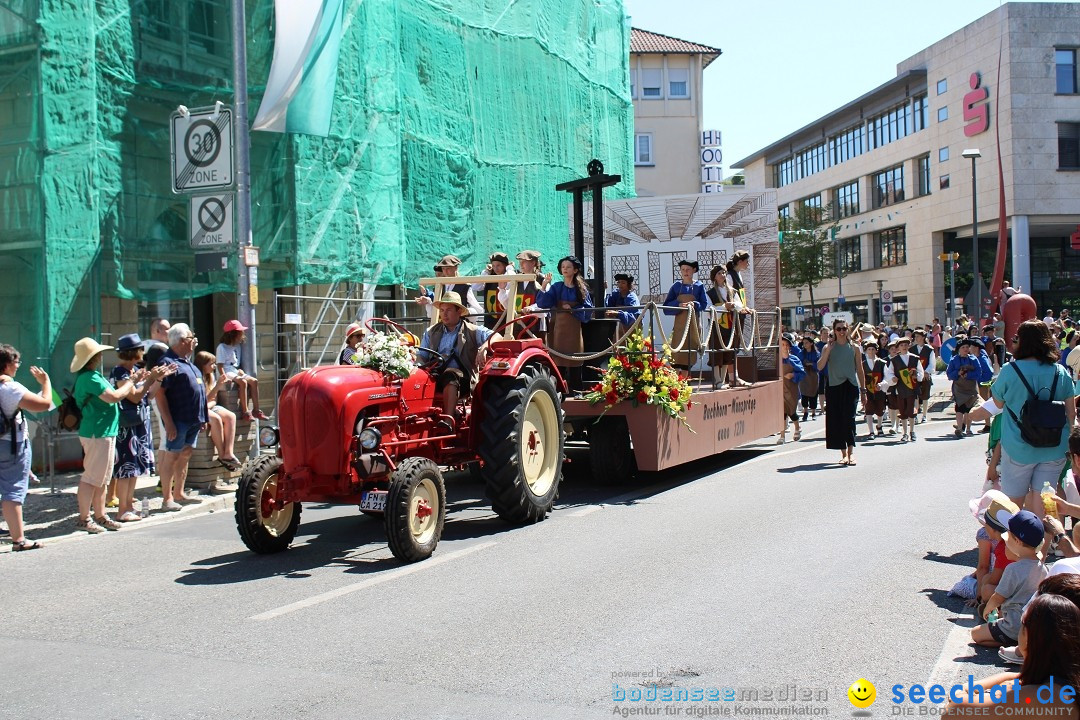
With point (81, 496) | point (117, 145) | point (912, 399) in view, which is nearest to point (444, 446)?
point (81, 496)

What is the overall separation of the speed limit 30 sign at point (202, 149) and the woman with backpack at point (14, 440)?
17.3 feet

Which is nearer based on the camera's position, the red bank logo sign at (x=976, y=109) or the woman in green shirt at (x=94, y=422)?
the woman in green shirt at (x=94, y=422)

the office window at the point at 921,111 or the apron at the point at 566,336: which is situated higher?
the office window at the point at 921,111

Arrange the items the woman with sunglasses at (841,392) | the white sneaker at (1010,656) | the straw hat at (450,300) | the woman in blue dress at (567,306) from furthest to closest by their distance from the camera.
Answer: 1. the woman with sunglasses at (841,392)
2. the woman in blue dress at (567,306)
3. the straw hat at (450,300)
4. the white sneaker at (1010,656)

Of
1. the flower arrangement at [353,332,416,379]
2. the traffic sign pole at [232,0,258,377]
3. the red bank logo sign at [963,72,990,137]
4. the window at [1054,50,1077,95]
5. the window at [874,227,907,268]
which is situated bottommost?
the flower arrangement at [353,332,416,379]

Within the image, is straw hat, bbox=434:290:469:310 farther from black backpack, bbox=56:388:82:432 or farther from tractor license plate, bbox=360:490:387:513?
black backpack, bbox=56:388:82:432

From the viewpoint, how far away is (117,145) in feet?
47.8

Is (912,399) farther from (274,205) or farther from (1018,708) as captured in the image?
(1018,708)

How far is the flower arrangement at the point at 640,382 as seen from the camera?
37.1ft

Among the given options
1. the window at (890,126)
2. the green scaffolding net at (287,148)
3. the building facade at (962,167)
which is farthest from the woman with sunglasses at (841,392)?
the window at (890,126)

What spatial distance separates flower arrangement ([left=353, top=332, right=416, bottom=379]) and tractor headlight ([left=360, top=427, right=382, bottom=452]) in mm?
749

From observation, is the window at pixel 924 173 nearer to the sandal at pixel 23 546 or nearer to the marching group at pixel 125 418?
the marching group at pixel 125 418

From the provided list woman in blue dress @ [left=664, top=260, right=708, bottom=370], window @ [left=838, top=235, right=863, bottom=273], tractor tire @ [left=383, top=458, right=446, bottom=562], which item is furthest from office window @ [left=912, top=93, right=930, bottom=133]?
tractor tire @ [left=383, top=458, right=446, bottom=562]

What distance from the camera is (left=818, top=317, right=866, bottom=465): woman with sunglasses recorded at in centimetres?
1411
